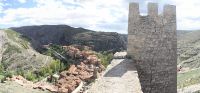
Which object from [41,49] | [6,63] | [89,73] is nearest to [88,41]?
[41,49]

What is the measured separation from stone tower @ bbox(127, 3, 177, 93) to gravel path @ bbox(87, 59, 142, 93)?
732 mm

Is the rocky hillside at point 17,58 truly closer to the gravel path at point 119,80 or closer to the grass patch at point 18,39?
the grass patch at point 18,39

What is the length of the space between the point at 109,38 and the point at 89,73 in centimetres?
16490

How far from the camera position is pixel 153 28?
2202 centimetres

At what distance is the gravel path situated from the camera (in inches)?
708

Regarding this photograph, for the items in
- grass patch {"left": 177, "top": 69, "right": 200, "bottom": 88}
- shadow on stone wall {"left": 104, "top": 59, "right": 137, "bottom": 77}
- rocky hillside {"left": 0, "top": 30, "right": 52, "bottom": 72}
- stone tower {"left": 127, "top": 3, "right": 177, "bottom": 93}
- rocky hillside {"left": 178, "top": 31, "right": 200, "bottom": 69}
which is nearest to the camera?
shadow on stone wall {"left": 104, "top": 59, "right": 137, "bottom": 77}

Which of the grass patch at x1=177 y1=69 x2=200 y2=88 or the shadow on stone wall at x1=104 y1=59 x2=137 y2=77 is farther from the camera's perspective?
the grass patch at x1=177 y1=69 x2=200 y2=88

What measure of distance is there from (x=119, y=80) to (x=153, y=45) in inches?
138

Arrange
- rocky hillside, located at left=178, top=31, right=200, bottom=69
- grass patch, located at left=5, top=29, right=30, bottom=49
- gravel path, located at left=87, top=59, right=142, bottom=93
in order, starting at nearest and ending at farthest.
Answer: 1. gravel path, located at left=87, top=59, right=142, bottom=93
2. rocky hillside, located at left=178, top=31, right=200, bottom=69
3. grass patch, located at left=5, top=29, right=30, bottom=49

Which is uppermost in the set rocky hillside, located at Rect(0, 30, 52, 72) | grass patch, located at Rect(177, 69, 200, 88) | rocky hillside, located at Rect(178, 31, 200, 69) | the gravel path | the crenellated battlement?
the crenellated battlement

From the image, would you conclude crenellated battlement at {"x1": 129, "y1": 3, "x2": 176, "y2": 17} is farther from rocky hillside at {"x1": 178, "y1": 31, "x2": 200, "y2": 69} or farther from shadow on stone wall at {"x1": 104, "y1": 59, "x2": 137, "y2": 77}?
rocky hillside at {"x1": 178, "y1": 31, "x2": 200, "y2": 69}

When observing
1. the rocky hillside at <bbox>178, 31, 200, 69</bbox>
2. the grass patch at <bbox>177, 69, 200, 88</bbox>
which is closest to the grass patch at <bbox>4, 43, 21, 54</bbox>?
the rocky hillside at <bbox>178, 31, 200, 69</bbox>

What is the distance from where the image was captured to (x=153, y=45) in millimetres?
22000

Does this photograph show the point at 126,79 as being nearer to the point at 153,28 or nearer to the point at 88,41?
the point at 153,28
